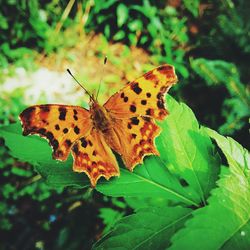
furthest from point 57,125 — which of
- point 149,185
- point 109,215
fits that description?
point 109,215

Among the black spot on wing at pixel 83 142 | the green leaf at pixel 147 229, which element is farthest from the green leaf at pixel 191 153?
the black spot on wing at pixel 83 142

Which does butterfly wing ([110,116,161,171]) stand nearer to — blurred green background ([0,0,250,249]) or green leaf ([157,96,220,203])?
green leaf ([157,96,220,203])

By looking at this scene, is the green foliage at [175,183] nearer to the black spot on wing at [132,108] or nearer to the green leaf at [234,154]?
the green leaf at [234,154]

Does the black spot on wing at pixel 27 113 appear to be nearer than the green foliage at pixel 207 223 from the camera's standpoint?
No

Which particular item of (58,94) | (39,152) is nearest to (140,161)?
(39,152)

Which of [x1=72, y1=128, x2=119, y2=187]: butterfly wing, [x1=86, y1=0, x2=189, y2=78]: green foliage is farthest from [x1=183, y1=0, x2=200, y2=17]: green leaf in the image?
[x1=72, y1=128, x2=119, y2=187]: butterfly wing

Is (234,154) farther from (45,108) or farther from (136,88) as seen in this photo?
(45,108)

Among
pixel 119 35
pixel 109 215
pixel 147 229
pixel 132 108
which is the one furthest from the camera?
pixel 119 35
